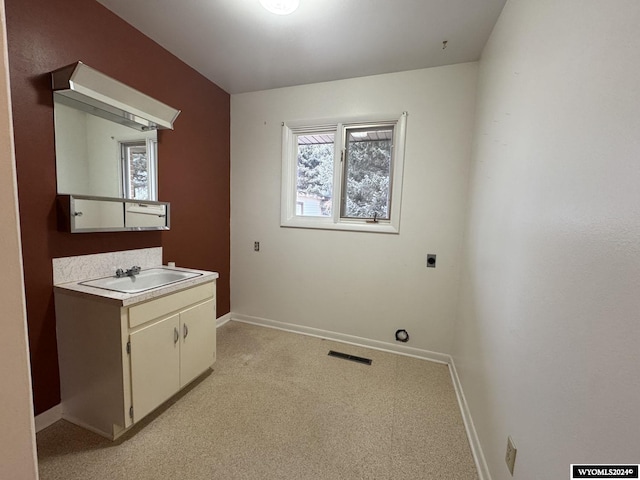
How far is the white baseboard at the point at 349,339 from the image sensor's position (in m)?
2.41

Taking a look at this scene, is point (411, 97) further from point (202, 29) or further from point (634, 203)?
point (634, 203)

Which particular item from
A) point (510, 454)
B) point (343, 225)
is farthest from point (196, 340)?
point (510, 454)

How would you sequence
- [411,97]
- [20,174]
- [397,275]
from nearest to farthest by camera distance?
[20,174] < [411,97] < [397,275]

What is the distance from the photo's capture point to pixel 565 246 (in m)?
0.81

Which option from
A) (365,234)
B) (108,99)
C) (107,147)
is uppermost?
(108,99)

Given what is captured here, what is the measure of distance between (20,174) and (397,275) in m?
2.64

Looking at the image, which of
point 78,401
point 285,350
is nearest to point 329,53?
point 285,350

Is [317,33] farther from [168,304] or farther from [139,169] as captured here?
[168,304]

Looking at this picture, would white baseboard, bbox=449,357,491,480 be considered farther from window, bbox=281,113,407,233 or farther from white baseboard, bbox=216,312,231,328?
white baseboard, bbox=216,312,231,328

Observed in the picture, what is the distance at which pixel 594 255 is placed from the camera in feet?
2.26

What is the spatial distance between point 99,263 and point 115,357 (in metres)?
0.71

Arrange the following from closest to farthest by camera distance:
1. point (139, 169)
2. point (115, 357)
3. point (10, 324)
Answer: point (10, 324) → point (115, 357) → point (139, 169)

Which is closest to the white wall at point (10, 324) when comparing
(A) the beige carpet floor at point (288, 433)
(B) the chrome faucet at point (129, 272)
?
(A) the beige carpet floor at point (288, 433)

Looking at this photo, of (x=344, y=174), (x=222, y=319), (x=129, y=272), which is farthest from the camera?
(x=222, y=319)
